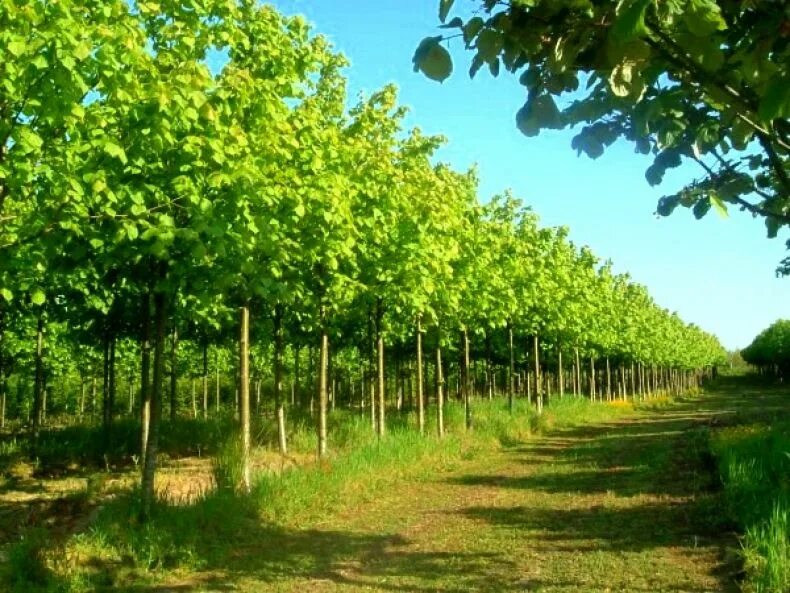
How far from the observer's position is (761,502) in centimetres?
888

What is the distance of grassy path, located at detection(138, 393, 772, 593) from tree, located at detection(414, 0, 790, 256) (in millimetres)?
4949

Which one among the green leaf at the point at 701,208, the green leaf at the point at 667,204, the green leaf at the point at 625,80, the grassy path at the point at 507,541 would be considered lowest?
the grassy path at the point at 507,541

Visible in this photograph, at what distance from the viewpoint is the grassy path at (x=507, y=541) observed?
23.7ft

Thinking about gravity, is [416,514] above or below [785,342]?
below

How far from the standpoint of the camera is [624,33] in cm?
200

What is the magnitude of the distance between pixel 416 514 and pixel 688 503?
372 centimetres

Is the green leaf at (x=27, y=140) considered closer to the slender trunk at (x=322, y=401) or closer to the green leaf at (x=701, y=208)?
the green leaf at (x=701, y=208)

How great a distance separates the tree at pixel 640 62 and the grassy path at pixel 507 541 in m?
4.95

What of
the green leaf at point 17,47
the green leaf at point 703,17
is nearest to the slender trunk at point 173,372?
the green leaf at point 17,47

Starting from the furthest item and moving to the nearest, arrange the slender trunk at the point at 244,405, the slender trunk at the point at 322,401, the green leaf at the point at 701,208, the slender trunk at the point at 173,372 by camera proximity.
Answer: the slender trunk at the point at 173,372, the slender trunk at the point at 322,401, the slender trunk at the point at 244,405, the green leaf at the point at 701,208

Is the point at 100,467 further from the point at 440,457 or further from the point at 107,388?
the point at 440,457

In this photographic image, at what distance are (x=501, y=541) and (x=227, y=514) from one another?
3.18 metres

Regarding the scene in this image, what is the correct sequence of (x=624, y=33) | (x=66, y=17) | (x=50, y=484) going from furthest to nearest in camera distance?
(x=50, y=484)
(x=66, y=17)
(x=624, y=33)

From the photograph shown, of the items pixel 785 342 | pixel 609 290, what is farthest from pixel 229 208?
pixel 785 342
